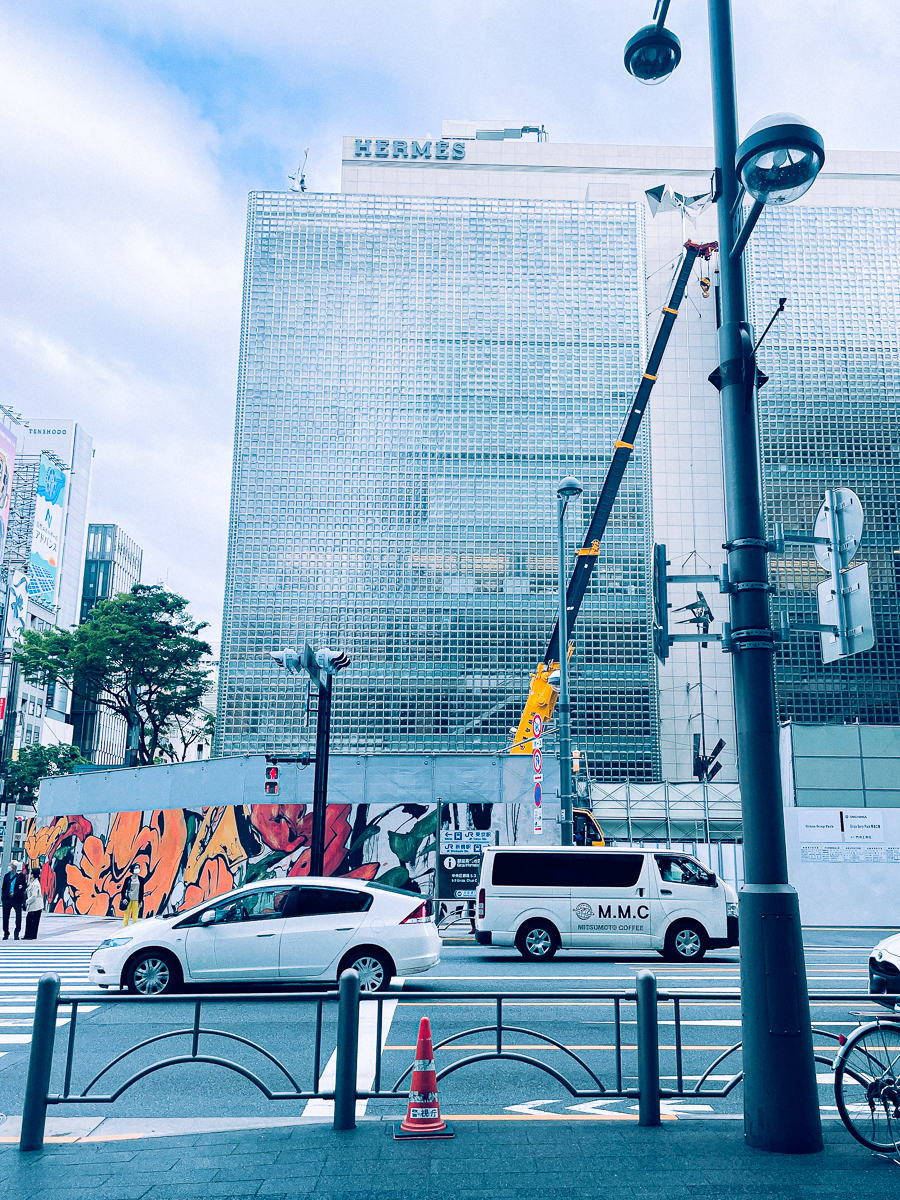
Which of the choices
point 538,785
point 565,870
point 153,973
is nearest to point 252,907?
point 153,973

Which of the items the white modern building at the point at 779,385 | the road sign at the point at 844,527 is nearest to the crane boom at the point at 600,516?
the road sign at the point at 844,527

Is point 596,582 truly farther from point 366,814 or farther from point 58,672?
point 366,814

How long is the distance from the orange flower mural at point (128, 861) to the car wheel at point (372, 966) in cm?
1793

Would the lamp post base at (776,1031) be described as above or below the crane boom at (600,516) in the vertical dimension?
below

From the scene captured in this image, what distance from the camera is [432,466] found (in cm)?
7588

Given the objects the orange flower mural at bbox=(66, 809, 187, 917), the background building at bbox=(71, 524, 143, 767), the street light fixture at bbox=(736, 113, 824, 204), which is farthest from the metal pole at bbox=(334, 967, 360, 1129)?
the background building at bbox=(71, 524, 143, 767)

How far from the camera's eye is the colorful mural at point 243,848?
2692 centimetres

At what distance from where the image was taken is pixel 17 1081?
28.7 ft

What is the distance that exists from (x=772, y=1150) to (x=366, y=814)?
22.2m

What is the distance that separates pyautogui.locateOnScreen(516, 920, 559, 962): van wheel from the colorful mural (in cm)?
933

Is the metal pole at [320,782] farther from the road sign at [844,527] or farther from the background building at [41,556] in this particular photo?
the background building at [41,556]

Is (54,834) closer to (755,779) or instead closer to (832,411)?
(755,779)

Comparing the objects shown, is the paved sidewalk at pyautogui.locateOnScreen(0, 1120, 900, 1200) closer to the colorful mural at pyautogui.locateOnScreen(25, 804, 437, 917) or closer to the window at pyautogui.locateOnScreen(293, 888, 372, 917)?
the window at pyautogui.locateOnScreen(293, 888, 372, 917)

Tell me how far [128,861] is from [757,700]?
2851cm
